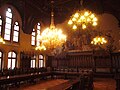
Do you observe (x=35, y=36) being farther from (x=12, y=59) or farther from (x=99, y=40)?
(x=99, y=40)

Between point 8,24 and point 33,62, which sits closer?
point 8,24

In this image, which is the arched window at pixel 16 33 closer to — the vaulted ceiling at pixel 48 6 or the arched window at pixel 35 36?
the vaulted ceiling at pixel 48 6

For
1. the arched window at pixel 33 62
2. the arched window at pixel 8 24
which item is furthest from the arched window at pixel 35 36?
the arched window at pixel 8 24

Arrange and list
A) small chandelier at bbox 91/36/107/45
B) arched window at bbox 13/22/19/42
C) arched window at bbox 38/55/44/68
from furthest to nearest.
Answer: arched window at bbox 38/55/44/68 < small chandelier at bbox 91/36/107/45 < arched window at bbox 13/22/19/42

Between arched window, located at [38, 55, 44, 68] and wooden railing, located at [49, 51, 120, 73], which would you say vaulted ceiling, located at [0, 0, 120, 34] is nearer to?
arched window, located at [38, 55, 44, 68]

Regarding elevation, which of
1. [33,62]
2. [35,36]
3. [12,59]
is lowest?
[33,62]

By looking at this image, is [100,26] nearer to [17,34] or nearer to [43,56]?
[43,56]

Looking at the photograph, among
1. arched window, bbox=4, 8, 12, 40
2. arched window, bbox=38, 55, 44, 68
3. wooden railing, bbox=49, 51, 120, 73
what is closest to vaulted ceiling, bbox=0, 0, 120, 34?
arched window, bbox=4, 8, 12, 40

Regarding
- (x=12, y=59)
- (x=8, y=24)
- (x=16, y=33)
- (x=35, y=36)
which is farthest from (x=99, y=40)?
(x=8, y=24)

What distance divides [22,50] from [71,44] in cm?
569

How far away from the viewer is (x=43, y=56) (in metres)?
17.5

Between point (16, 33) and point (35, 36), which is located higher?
point (35, 36)

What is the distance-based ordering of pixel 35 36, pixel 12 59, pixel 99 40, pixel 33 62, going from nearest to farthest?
pixel 12 59, pixel 99 40, pixel 33 62, pixel 35 36

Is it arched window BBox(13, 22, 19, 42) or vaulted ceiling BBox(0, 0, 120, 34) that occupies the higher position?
A: vaulted ceiling BBox(0, 0, 120, 34)
